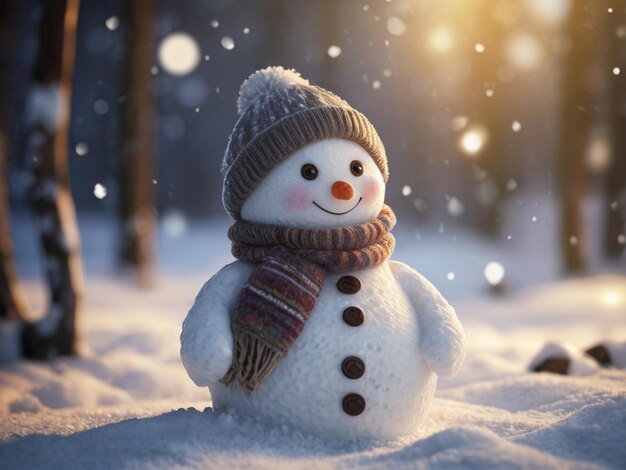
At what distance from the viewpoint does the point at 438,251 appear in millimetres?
14156

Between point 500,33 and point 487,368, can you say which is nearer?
point 487,368

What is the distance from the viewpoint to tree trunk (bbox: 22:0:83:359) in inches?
192

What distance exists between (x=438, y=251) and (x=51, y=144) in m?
10.5

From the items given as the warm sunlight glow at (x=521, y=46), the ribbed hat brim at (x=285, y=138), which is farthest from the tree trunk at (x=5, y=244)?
the warm sunlight glow at (x=521, y=46)

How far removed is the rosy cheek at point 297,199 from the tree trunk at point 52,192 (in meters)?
2.82

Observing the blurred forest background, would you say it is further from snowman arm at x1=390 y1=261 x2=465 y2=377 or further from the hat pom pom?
snowman arm at x1=390 y1=261 x2=465 y2=377

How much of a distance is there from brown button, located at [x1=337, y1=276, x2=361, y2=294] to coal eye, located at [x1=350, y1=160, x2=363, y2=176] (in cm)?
47

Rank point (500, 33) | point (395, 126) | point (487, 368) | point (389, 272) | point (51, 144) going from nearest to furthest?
point (389, 272)
point (487, 368)
point (51, 144)
point (500, 33)
point (395, 126)

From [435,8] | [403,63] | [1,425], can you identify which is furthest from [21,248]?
[1,425]

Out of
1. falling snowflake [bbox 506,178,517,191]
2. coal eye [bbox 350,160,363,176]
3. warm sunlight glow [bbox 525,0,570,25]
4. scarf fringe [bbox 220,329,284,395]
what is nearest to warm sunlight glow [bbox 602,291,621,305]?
falling snowflake [bbox 506,178,517,191]

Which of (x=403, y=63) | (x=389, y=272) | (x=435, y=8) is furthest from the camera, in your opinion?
(x=403, y=63)

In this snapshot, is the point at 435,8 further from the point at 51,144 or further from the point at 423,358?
the point at 423,358

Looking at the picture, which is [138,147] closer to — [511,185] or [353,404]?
[511,185]

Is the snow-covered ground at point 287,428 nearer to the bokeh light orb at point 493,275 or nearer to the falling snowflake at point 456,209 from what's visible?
the bokeh light orb at point 493,275
